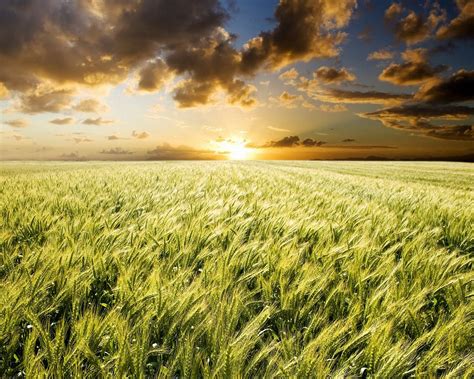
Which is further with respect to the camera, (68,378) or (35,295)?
(35,295)

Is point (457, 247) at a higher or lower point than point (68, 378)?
lower

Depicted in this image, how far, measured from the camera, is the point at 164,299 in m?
1.51

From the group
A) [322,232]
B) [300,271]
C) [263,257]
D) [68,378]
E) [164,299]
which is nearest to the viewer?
[68,378]

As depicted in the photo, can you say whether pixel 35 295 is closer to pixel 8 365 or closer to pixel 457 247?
pixel 8 365

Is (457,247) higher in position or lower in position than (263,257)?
lower

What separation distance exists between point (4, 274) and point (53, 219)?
1.28 m

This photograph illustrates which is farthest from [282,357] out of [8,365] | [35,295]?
[35,295]

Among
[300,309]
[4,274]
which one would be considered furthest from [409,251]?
[4,274]

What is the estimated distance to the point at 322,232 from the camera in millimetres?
3049

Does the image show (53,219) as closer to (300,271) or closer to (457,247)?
(300,271)

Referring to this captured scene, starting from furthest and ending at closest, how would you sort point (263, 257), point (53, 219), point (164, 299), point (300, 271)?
point (53, 219) < point (263, 257) < point (300, 271) < point (164, 299)

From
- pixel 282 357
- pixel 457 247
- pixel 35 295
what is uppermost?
pixel 35 295

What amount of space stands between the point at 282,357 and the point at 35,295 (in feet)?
4.26

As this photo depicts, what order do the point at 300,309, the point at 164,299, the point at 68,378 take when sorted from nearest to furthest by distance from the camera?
the point at 68,378, the point at 164,299, the point at 300,309
